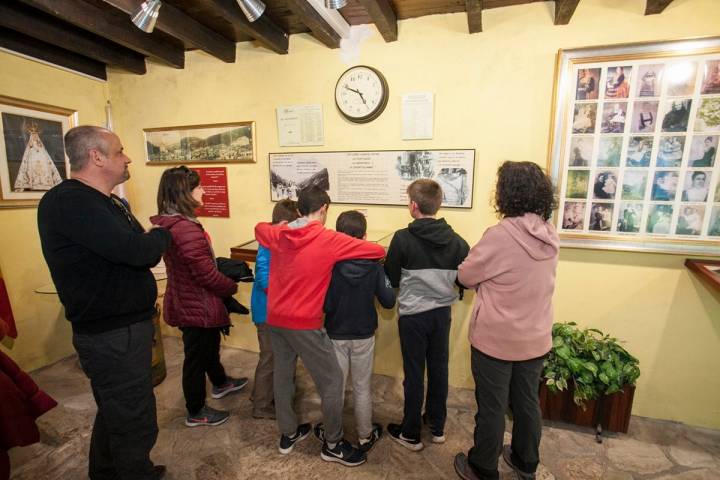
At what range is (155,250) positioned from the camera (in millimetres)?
1411

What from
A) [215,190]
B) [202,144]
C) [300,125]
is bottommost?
[215,190]

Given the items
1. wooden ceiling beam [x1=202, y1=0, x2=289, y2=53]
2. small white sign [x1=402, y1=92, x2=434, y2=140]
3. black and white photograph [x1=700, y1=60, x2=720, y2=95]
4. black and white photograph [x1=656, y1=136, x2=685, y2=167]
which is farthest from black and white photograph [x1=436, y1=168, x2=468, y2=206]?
wooden ceiling beam [x1=202, y1=0, x2=289, y2=53]

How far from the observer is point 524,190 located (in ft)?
4.56

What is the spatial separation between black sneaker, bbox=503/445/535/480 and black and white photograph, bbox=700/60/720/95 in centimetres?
218

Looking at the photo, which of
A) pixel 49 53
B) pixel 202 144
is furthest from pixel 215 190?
pixel 49 53

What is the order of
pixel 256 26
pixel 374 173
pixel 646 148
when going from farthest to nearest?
pixel 374 173, pixel 256 26, pixel 646 148

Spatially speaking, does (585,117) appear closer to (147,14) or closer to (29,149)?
(147,14)

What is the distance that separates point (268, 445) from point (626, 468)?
1929 mm

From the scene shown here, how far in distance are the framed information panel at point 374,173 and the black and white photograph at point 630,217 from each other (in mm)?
866

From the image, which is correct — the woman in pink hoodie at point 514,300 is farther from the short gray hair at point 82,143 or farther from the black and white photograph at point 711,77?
the short gray hair at point 82,143

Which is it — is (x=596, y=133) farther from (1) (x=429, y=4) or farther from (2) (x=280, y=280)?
(2) (x=280, y=280)

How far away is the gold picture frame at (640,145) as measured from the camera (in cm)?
188

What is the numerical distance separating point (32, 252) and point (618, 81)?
4211 mm

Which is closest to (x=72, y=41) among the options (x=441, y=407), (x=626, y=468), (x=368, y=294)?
(x=368, y=294)
